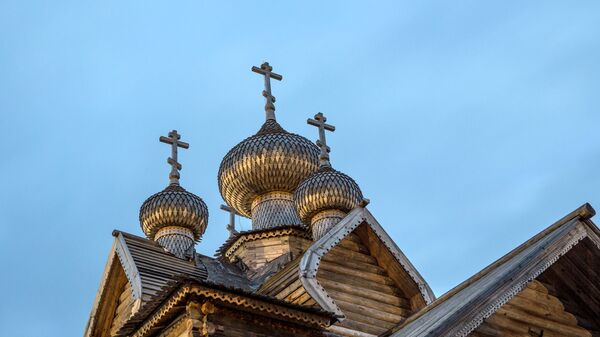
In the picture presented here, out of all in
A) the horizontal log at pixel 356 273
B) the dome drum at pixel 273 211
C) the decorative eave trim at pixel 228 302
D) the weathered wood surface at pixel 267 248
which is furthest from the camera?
the dome drum at pixel 273 211

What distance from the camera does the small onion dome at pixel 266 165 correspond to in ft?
63.8

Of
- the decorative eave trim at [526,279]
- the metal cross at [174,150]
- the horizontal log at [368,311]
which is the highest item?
the metal cross at [174,150]

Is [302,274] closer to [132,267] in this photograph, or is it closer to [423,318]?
[132,267]

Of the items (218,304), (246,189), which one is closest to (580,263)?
(218,304)

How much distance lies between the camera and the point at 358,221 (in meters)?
13.7

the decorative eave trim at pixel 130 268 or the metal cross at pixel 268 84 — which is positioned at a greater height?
the metal cross at pixel 268 84

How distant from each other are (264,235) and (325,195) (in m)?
2.10

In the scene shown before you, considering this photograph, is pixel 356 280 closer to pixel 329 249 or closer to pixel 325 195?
pixel 329 249

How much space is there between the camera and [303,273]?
40.9ft

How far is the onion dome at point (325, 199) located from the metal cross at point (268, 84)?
15.4 ft

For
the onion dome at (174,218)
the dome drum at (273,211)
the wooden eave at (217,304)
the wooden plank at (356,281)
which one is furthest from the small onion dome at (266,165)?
the wooden eave at (217,304)

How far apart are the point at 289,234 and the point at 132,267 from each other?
462 centimetres

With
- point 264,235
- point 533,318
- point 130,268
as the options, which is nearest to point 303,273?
point 130,268

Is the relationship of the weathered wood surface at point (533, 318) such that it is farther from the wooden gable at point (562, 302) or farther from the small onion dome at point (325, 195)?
the small onion dome at point (325, 195)
